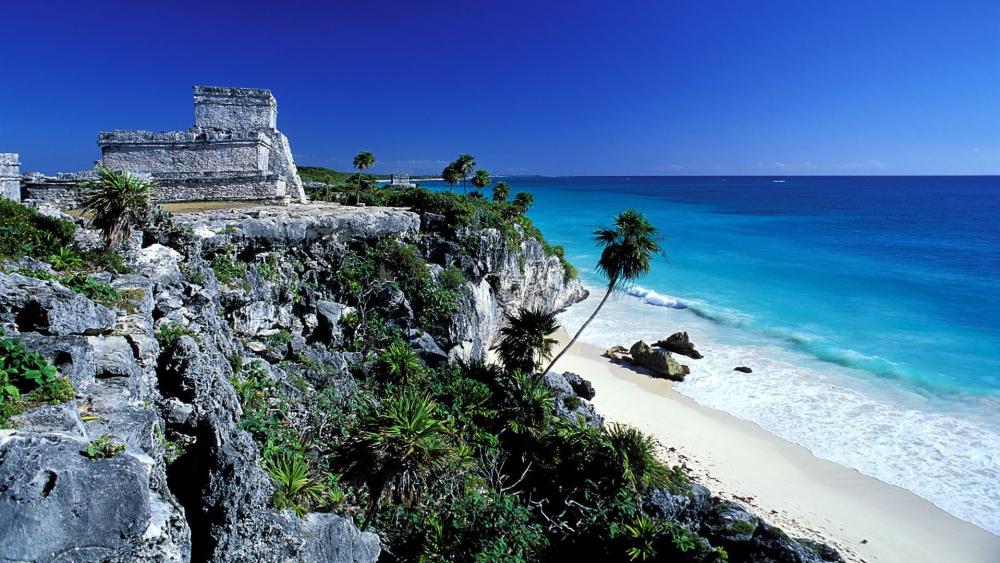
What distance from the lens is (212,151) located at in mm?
17828

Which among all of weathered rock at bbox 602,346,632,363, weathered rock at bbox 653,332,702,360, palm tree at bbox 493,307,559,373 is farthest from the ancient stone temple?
weathered rock at bbox 653,332,702,360

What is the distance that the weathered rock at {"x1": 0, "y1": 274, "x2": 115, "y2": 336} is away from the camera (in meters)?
5.18

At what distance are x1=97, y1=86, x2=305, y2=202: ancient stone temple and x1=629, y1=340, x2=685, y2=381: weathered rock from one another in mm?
16617

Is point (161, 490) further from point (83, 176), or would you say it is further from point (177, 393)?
point (83, 176)

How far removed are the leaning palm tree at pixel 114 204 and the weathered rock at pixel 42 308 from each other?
3929 millimetres

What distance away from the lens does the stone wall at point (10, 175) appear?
13.0 metres

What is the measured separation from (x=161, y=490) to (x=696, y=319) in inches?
1110

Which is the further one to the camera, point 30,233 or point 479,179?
point 479,179

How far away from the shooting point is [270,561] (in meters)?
5.41

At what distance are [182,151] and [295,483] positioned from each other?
15.8 meters

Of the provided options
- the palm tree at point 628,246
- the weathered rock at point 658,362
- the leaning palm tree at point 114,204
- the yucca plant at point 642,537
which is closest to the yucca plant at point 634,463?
the yucca plant at point 642,537

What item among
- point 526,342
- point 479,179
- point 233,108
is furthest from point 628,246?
point 479,179

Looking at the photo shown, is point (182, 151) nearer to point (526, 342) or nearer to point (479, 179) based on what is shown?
point (526, 342)

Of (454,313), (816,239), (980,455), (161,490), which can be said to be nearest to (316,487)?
(161,490)
